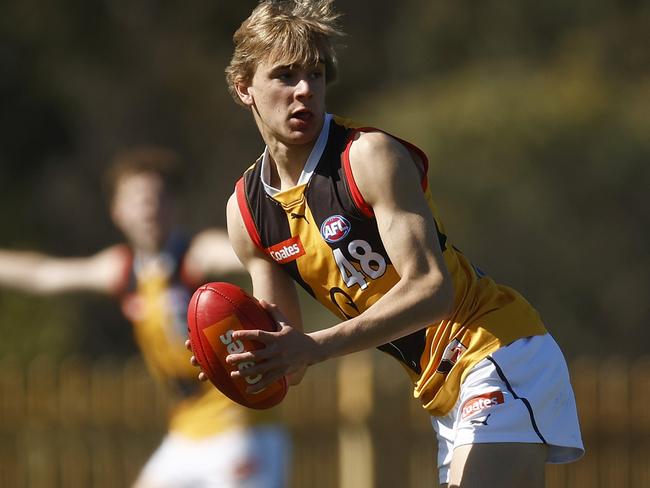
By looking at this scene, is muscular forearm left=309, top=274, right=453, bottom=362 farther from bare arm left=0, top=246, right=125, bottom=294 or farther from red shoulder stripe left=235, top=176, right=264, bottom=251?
bare arm left=0, top=246, right=125, bottom=294

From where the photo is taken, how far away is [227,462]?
723cm

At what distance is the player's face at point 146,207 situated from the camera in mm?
7656

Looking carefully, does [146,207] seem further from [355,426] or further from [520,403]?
[520,403]

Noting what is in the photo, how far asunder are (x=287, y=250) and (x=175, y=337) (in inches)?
115

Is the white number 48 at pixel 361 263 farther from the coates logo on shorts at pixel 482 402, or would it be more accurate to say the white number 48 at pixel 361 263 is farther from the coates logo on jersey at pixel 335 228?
the coates logo on shorts at pixel 482 402

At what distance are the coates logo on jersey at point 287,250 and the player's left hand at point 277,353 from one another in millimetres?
533

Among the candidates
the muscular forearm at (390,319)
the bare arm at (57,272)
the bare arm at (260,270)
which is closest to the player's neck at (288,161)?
the bare arm at (260,270)

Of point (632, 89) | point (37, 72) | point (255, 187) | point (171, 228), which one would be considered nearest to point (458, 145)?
point (632, 89)

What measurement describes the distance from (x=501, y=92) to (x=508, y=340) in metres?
14.3

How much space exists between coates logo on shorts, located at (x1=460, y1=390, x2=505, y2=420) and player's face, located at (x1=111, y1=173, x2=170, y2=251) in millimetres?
3528

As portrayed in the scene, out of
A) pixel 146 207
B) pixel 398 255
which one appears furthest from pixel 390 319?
pixel 146 207

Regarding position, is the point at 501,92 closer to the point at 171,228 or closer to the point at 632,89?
the point at 632,89

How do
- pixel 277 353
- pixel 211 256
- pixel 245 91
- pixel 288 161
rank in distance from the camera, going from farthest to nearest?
pixel 211 256 → pixel 245 91 → pixel 288 161 → pixel 277 353

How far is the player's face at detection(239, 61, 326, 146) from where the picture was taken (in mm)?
4535
